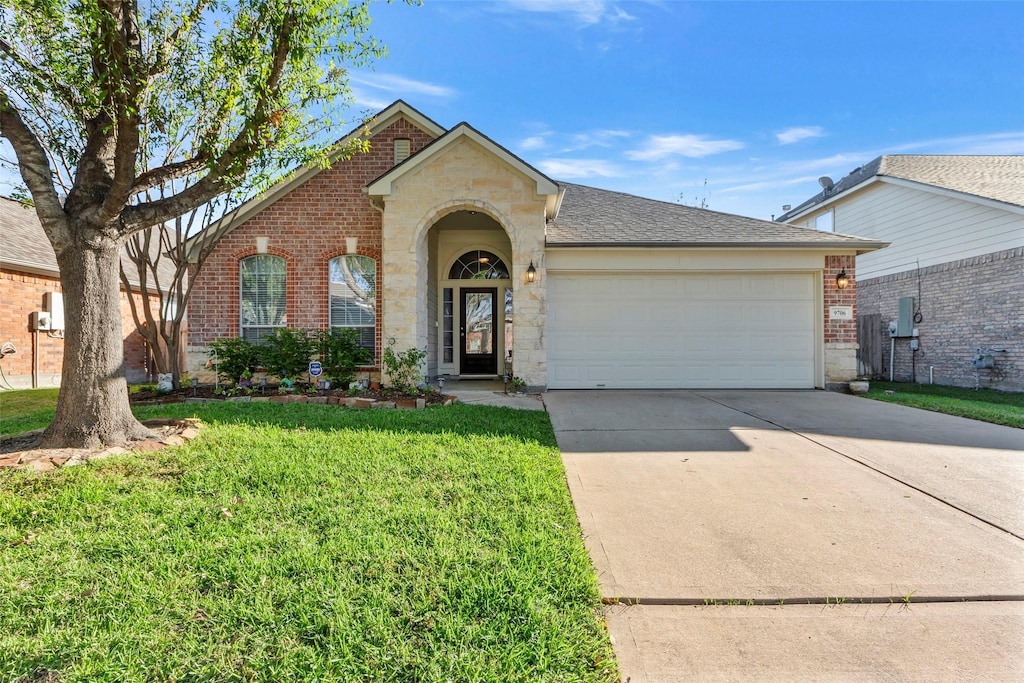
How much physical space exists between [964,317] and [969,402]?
451 cm

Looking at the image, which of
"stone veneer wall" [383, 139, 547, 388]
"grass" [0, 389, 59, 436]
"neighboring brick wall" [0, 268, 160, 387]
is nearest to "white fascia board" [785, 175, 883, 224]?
→ "stone veneer wall" [383, 139, 547, 388]

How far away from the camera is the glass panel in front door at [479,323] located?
39.3ft

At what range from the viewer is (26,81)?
5.06m

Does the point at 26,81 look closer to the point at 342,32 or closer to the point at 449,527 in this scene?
→ the point at 342,32

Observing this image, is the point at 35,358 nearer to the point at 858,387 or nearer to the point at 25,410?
the point at 25,410

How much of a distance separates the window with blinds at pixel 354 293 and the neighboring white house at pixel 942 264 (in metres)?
13.8

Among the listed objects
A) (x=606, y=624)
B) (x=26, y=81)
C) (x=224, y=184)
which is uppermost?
(x=26, y=81)

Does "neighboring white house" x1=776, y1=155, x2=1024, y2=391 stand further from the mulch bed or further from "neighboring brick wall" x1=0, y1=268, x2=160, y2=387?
"neighboring brick wall" x1=0, y1=268, x2=160, y2=387

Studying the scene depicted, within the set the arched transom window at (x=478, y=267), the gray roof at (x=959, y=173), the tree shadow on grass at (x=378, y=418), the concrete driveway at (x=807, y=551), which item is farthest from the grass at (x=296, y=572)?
the gray roof at (x=959, y=173)

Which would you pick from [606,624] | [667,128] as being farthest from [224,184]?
[667,128]

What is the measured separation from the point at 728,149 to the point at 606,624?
17.2 metres

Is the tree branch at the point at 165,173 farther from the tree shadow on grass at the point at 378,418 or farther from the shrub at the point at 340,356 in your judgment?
the shrub at the point at 340,356

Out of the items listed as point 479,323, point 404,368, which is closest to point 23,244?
point 404,368

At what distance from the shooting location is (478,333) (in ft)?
39.5
